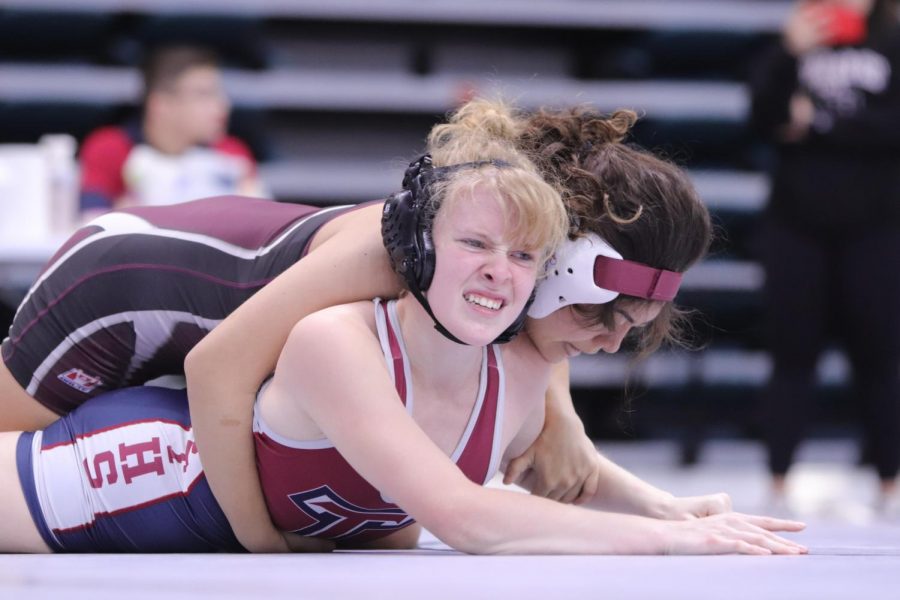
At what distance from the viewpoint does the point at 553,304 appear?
1.55 metres

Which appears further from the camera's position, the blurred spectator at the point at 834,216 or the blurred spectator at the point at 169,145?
the blurred spectator at the point at 169,145

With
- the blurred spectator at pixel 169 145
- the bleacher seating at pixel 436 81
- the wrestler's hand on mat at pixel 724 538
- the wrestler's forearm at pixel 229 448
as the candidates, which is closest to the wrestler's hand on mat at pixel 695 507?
the wrestler's hand on mat at pixel 724 538

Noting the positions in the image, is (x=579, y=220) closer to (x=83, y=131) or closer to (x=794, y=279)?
(x=794, y=279)

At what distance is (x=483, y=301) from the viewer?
4.68 feet

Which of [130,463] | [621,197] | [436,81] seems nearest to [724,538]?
[621,197]

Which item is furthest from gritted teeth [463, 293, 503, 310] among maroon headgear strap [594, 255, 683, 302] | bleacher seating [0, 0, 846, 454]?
bleacher seating [0, 0, 846, 454]

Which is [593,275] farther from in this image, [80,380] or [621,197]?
[80,380]

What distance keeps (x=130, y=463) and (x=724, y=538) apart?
0.74m

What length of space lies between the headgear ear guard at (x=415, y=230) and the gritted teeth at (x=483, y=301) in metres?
0.05

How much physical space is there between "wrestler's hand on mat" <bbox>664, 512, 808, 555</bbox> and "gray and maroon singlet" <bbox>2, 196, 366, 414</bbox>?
633 mm

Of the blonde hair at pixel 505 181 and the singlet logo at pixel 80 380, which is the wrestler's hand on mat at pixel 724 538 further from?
the singlet logo at pixel 80 380

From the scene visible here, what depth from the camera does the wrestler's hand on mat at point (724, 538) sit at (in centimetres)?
141

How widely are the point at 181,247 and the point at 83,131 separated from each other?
3336mm

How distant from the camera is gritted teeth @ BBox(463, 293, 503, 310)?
1.43m
